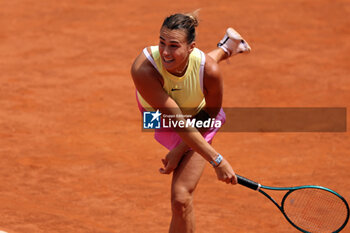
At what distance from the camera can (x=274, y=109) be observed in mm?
7680

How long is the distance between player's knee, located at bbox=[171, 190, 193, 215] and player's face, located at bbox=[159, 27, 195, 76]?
2.77 feet

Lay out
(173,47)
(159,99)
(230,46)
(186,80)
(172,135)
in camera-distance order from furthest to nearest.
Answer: (230,46) < (172,135) < (186,80) < (159,99) < (173,47)

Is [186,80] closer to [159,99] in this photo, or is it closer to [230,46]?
[159,99]

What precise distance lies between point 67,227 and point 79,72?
386 centimetres

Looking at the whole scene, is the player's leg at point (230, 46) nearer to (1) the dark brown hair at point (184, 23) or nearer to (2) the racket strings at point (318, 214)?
(1) the dark brown hair at point (184, 23)

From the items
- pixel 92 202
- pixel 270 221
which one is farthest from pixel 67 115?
pixel 270 221

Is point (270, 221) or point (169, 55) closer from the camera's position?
point (169, 55)

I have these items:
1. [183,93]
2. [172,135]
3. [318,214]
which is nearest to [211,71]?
[183,93]

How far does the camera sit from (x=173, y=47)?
410cm

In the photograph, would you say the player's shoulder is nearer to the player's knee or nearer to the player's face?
the player's face

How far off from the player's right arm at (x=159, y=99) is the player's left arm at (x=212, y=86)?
28cm

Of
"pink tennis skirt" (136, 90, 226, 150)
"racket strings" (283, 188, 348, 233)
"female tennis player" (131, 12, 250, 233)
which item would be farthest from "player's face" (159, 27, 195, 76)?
"racket strings" (283, 188, 348, 233)

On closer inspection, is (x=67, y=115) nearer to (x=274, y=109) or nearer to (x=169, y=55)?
(x=274, y=109)

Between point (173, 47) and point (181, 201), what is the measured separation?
3.38ft
